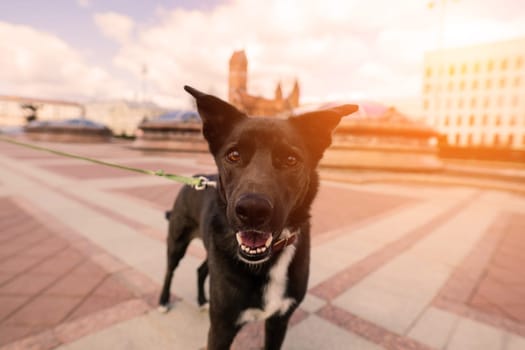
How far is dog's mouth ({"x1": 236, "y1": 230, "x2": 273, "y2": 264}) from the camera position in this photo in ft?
4.87

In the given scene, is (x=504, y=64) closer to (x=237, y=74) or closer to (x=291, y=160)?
(x=237, y=74)

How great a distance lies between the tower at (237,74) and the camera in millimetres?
42125

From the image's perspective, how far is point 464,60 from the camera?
55500 mm

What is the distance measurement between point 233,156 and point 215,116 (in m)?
0.33

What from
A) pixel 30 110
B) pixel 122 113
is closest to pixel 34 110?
pixel 30 110

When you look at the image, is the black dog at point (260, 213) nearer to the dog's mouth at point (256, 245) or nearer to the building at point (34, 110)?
the dog's mouth at point (256, 245)

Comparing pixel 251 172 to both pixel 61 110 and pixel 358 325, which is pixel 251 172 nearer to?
pixel 358 325

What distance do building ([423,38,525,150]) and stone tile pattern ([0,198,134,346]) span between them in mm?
61618

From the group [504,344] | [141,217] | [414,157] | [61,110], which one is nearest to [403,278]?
[504,344]

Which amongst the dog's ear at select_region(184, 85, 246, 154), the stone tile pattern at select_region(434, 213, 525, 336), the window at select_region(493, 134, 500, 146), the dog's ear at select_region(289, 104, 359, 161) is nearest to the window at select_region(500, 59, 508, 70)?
the window at select_region(493, 134, 500, 146)

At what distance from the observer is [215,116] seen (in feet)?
6.05

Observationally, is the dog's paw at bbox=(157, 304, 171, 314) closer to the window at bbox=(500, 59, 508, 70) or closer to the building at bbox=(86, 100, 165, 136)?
the window at bbox=(500, 59, 508, 70)

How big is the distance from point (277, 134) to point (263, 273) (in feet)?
2.73

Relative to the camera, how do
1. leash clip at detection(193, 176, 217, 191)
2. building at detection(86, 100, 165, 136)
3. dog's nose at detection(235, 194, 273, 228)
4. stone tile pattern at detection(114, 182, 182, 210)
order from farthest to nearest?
building at detection(86, 100, 165, 136) → stone tile pattern at detection(114, 182, 182, 210) → leash clip at detection(193, 176, 217, 191) → dog's nose at detection(235, 194, 273, 228)
